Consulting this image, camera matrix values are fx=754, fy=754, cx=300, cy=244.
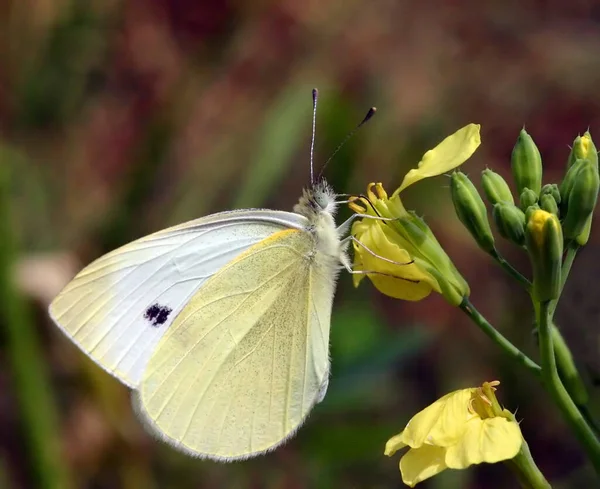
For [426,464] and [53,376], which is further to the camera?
[53,376]

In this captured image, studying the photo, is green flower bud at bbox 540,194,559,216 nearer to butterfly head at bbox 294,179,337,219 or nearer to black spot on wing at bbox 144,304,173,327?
butterfly head at bbox 294,179,337,219

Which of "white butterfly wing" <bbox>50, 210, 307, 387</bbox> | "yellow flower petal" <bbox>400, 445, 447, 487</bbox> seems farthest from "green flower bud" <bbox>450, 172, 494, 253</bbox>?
"white butterfly wing" <bbox>50, 210, 307, 387</bbox>

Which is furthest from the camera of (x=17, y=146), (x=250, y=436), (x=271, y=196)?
(x=17, y=146)

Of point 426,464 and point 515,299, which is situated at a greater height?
point 426,464

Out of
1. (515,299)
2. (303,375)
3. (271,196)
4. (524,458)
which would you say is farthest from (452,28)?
(524,458)

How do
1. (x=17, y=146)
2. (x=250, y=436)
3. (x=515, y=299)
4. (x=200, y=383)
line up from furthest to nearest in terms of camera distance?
(x=17, y=146) < (x=515, y=299) < (x=200, y=383) < (x=250, y=436)

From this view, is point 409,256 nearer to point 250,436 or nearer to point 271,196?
point 250,436
